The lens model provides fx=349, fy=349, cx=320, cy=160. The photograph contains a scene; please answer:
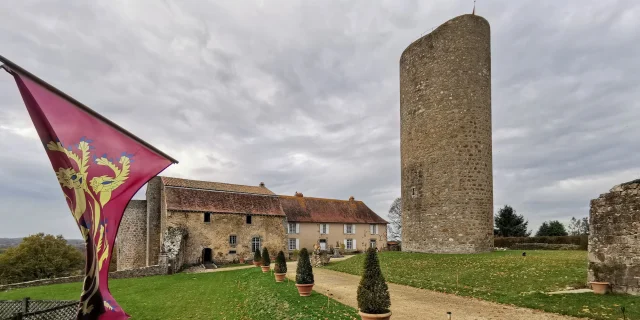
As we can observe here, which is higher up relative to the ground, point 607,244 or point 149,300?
point 607,244

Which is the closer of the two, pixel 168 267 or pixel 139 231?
pixel 168 267

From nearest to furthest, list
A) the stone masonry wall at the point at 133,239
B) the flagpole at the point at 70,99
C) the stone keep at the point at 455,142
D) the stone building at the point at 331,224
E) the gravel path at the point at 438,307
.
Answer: the flagpole at the point at 70,99, the gravel path at the point at 438,307, the stone keep at the point at 455,142, the stone masonry wall at the point at 133,239, the stone building at the point at 331,224

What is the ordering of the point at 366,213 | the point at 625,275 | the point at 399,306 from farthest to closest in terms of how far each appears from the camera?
the point at 366,213 < the point at 399,306 < the point at 625,275

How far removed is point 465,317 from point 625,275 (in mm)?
5173

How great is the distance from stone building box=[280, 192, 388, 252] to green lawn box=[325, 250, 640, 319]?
17630 millimetres

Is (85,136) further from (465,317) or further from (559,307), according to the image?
(559,307)

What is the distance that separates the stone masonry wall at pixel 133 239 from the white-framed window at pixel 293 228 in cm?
1413

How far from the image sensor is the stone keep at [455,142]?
2092cm

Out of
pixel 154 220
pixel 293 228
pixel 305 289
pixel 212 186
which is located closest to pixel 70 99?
pixel 305 289

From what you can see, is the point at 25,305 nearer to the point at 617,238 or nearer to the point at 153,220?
the point at 617,238

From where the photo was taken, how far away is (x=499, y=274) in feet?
47.0

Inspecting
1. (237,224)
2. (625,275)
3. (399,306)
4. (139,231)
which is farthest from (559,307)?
(139,231)

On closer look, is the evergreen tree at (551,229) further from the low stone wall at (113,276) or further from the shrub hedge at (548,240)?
the low stone wall at (113,276)

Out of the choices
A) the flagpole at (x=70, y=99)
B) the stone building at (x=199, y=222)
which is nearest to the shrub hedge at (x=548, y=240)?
the stone building at (x=199, y=222)
